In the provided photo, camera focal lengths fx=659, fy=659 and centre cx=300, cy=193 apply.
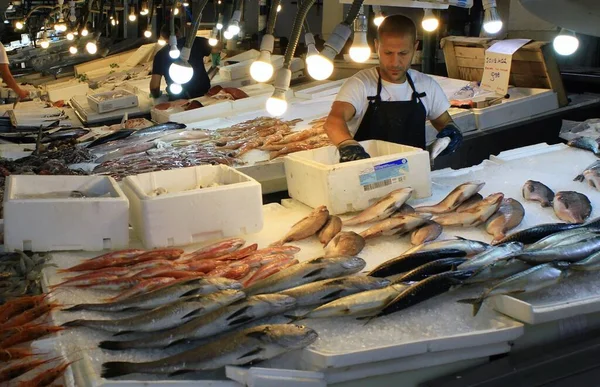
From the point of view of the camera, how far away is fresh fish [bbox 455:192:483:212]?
3.47 meters

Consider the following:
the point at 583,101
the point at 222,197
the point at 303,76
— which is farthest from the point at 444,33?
the point at 222,197

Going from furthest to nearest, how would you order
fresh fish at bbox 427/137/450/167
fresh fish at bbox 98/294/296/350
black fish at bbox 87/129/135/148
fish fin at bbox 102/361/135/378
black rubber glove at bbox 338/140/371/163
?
black fish at bbox 87/129/135/148 < fresh fish at bbox 427/137/450/167 < black rubber glove at bbox 338/140/371/163 < fresh fish at bbox 98/294/296/350 < fish fin at bbox 102/361/135/378

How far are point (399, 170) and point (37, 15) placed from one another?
23.7m

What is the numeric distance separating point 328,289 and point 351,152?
4.66 ft

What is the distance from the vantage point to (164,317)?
88.9 inches

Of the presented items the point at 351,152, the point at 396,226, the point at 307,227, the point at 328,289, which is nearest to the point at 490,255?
the point at 396,226

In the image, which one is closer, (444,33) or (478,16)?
(444,33)

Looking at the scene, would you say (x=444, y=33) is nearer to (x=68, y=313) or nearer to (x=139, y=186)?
(x=139, y=186)

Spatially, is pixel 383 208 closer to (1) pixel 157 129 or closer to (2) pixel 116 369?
(2) pixel 116 369

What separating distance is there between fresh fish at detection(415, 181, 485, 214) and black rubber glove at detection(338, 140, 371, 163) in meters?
0.43

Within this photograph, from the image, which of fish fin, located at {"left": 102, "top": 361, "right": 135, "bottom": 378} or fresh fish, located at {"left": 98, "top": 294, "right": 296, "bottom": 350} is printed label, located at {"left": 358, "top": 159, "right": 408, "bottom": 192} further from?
fish fin, located at {"left": 102, "top": 361, "right": 135, "bottom": 378}

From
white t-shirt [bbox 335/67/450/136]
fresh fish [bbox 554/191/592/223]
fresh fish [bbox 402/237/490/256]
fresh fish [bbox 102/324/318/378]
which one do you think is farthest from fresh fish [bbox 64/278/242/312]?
white t-shirt [bbox 335/67/450/136]

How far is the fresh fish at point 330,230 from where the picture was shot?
315 centimetres

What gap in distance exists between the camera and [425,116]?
15.1 feet
